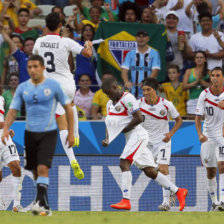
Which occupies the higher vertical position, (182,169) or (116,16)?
(116,16)

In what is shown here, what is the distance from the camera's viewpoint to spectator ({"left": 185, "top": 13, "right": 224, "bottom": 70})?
1591cm

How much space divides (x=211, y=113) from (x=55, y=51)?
350 cm

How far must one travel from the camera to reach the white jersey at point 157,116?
13.4 meters

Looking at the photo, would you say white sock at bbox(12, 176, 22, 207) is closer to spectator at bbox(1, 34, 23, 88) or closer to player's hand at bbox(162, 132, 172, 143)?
player's hand at bbox(162, 132, 172, 143)

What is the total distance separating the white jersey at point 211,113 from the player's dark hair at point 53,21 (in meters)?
3.35

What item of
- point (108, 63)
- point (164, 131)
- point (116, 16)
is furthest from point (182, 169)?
A: point (116, 16)

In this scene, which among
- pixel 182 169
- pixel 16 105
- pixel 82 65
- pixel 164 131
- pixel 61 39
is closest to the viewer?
pixel 16 105

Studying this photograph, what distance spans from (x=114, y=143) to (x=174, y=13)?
354cm

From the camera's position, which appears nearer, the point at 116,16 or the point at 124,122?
the point at 124,122

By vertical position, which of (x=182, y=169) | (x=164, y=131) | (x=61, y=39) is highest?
(x=61, y=39)

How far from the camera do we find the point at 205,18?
632 inches

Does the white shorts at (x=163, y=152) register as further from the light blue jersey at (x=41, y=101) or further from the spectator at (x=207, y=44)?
the light blue jersey at (x=41, y=101)

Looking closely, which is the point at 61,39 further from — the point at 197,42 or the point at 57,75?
the point at 197,42

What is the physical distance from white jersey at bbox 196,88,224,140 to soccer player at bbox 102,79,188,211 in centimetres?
167
